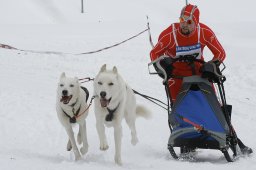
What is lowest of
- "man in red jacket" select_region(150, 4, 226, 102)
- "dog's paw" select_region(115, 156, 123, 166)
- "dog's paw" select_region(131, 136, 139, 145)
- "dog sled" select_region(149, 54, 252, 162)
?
"dog's paw" select_region(115, 156, 123, 166)

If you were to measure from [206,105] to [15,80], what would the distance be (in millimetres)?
5804

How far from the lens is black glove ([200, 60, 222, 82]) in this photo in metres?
4.94

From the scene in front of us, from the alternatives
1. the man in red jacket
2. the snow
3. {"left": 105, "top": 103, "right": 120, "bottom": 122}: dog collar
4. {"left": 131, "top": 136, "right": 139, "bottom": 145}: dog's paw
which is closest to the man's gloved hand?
the man in red jacket

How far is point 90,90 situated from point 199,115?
4633mm

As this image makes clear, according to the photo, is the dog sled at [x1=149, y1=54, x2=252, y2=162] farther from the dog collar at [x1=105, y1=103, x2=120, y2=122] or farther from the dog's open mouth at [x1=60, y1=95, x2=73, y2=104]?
the dog's open mouth at [x1=60, y1=95, x2=73, y2=104]

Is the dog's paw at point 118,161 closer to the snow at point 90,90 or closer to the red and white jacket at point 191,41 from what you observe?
the snow at point 90,90

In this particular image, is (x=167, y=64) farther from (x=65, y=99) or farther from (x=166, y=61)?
(x=65, y=99)

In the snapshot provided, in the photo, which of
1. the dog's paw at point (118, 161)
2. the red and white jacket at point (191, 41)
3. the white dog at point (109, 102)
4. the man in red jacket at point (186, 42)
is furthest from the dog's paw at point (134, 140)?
the red and white jacket at point (191, 41)

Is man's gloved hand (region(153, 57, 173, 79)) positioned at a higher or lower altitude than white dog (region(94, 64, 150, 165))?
higher

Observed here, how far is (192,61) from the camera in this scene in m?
5.23

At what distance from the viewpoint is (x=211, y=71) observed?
4.94m

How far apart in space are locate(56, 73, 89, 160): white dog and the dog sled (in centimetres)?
93

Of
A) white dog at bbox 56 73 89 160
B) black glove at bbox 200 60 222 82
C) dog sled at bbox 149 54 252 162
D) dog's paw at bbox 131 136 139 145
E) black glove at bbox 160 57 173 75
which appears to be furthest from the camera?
dog's paw at bbox 131 136 139 145

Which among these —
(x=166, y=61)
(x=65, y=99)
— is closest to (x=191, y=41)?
(x=166, y=61)
